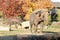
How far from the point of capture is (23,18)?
3475cm

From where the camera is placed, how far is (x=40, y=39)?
610 inches

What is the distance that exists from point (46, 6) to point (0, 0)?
841 cm

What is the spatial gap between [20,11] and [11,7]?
1.33 metres

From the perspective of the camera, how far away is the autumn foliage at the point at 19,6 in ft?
103

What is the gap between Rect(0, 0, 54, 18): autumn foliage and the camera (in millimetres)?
31438

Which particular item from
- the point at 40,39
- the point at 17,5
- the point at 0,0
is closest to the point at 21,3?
the point at 17,5

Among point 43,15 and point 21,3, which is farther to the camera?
point 21,3

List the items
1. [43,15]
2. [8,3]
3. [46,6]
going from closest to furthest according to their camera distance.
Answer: [43,15]
[46,6]
[8,3]

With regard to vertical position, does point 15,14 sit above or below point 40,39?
above

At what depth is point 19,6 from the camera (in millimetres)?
34188

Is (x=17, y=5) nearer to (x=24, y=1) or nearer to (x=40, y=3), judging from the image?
(x=24, y=1)

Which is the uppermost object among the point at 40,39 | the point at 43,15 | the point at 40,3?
the point at 40,3

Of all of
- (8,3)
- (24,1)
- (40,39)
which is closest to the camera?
(40,39)

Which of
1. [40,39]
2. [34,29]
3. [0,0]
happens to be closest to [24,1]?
[0,0]
